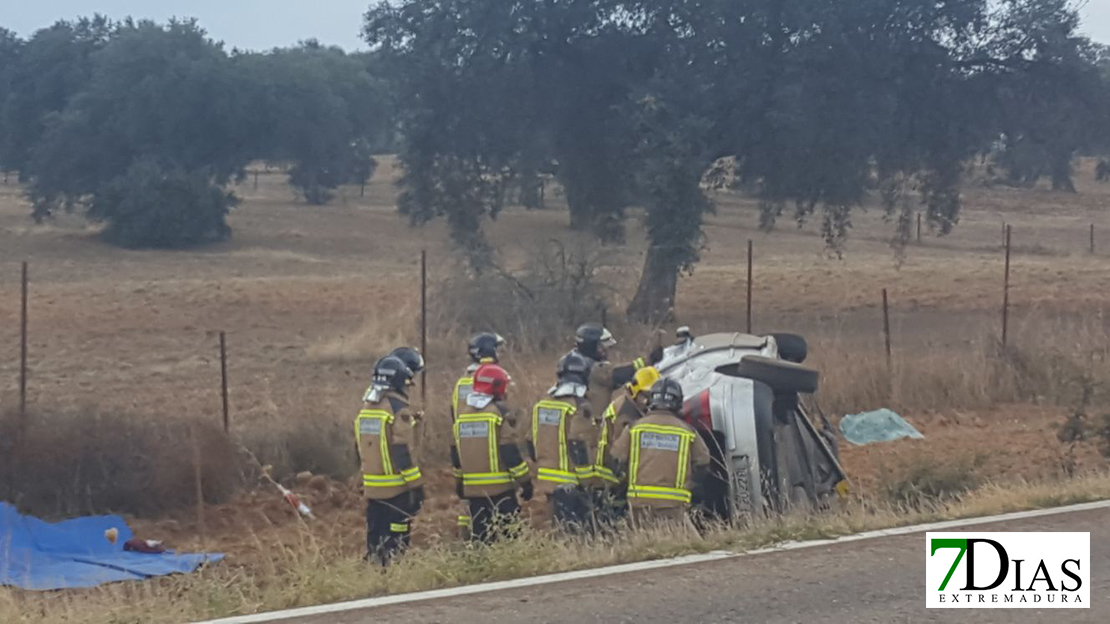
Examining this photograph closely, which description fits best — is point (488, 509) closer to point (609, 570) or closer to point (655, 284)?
point (609, 570)

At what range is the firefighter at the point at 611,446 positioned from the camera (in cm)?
922

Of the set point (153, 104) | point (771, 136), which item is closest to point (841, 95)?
point (771, 136)

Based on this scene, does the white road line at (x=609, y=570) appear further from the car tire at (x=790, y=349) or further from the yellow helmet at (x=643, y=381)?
the car tire at (x=790, y=349)

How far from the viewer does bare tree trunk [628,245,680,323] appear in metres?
21.2

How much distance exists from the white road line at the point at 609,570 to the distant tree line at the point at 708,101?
12.4m

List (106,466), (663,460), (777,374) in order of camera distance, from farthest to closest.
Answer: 1. (106,466)
2. (777,374)
3. (663,460)

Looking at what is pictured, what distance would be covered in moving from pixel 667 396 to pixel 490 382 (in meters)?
1.39

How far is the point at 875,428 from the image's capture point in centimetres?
1434

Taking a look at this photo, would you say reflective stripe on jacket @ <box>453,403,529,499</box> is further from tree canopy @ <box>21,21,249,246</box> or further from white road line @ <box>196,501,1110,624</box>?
tree canopy @ <box>21,21,249,246</box>

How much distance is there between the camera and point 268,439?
41.8ft

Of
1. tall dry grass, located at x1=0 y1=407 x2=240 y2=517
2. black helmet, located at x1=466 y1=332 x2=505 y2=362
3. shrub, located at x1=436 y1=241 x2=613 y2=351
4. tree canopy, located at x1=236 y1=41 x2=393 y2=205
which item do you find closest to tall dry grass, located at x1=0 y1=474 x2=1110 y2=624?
black helmet, located at x1=466 y1=332 x2=505 y2=362

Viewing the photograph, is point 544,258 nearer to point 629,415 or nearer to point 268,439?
point 268,439

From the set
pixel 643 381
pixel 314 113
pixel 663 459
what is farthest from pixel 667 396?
pixel 314 113

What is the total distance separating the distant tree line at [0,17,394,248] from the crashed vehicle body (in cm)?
3691
